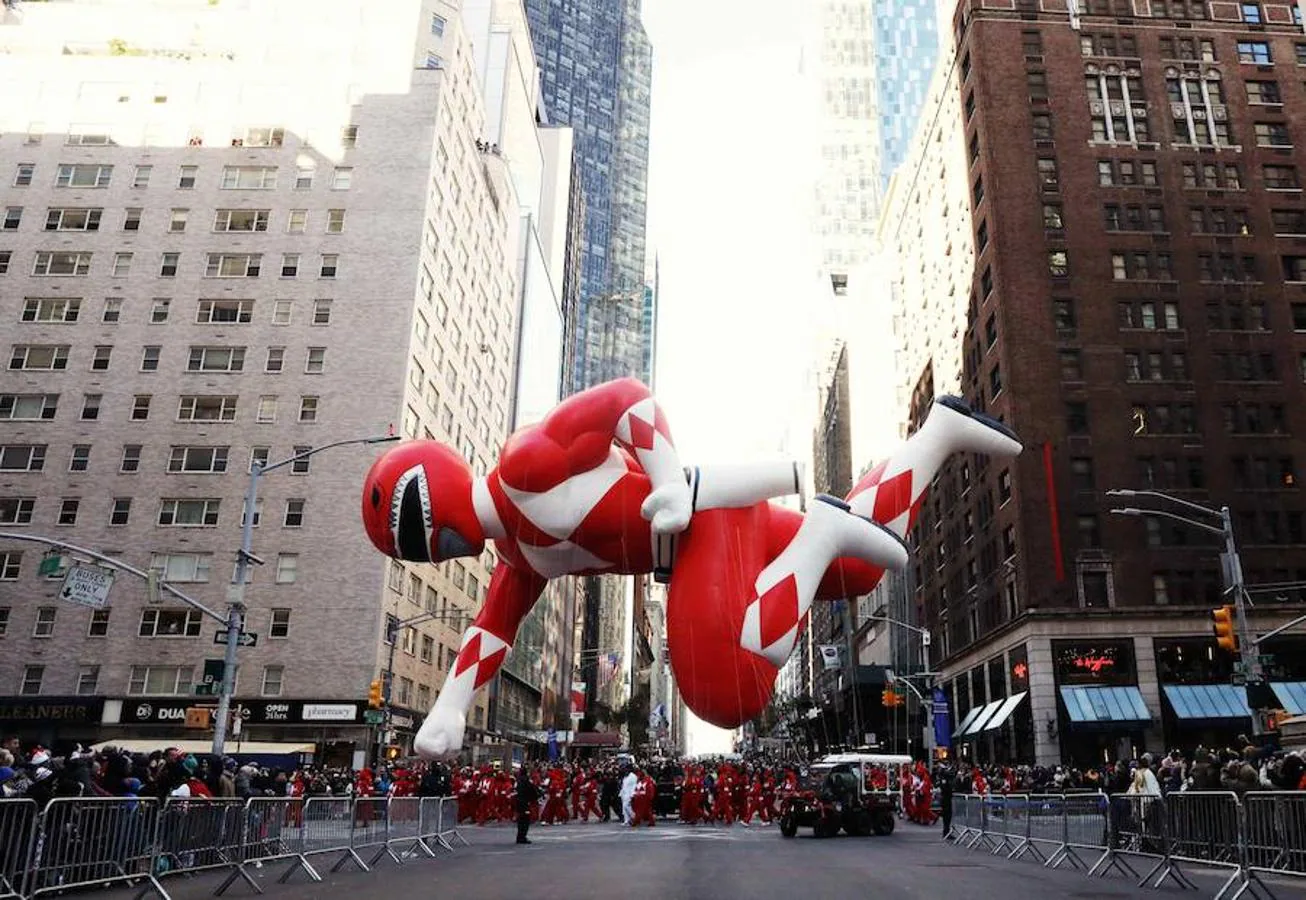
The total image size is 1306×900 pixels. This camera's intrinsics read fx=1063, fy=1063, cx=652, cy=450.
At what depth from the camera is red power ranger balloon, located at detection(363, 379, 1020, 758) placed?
26.2ft

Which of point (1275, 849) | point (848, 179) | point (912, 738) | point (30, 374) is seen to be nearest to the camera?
point (1275, 849)

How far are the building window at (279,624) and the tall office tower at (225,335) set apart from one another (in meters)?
0.12

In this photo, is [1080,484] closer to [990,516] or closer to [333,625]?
[990,516]

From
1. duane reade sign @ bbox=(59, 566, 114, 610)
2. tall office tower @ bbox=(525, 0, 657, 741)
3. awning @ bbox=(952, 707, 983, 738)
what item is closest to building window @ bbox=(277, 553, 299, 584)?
duane reade sign @ bbox=(59, 566, 114, 610)

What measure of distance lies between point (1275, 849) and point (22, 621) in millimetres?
49503

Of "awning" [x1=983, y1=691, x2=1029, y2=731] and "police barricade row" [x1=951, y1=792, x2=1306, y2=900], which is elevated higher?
"awning" [x1=983, y1=691, x2=1029, y2=731]

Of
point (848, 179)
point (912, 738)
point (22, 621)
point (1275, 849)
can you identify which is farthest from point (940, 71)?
point (848, 179)

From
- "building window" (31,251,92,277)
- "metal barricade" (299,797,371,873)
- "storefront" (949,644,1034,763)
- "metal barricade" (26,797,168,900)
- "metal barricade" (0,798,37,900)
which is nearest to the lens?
"metal barricade" (0,798,37,900)

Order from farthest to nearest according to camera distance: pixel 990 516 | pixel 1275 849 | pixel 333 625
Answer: pixel 990 516 → pixel 333 625 → pixel 1275 849

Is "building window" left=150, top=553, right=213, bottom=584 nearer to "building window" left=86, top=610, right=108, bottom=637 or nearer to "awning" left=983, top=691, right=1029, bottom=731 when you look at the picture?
"building window" left=86, top=610, right=108, bottom=637

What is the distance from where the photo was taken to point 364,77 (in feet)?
188

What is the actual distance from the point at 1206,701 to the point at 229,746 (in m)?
41.9

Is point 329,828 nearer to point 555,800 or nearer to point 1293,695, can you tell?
point 555,800

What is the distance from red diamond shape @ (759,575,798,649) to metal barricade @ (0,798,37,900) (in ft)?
22.6
